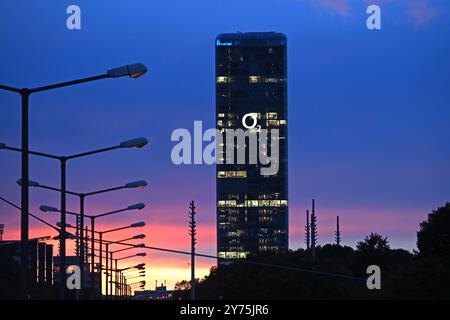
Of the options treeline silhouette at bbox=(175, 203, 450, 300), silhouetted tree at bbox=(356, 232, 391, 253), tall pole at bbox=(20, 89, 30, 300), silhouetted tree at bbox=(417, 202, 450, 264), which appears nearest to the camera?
tall pole at bbox=(20, 89, 30, 300)

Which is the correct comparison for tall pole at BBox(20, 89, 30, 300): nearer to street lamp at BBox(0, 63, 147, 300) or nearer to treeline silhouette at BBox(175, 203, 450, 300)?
street lamp at BBox(0, 63, 147, 300)

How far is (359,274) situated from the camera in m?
158

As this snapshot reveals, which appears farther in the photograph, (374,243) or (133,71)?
(374,243)

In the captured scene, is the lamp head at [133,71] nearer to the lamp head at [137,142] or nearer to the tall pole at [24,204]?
the tall pole at [24,204]

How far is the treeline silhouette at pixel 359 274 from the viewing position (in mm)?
92312

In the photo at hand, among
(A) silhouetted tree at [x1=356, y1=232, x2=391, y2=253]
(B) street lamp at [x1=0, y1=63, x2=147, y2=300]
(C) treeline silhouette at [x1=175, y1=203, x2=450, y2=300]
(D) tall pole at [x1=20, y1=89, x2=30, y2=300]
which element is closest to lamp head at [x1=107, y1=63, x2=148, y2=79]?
(B) street lamp at [x1=0, y1=63, x2=147, y2=300]

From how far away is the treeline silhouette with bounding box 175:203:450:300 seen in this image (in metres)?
92.3

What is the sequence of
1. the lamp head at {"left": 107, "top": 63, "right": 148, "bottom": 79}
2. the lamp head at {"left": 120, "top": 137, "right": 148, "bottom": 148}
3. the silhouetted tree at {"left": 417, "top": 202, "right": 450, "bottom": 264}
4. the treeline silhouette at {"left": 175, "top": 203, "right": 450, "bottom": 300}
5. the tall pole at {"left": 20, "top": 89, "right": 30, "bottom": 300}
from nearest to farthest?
the lamp head at {"left": 107, "top": 63, "right": 148, "bottom": 79}, the tall pole at {"left": 20, "top": 89, "right": 30, "bottom": 300}, the lamp head at {"left": 120, "top": 137, "right": 148, "bottom": 148}, the treeline silhouette at {"left": 175, "top": 203, "right": 450, "bottom": 300}, the silhouetted tree at {"left": 417, "top": 202, "right": 450, "bottom": 264}

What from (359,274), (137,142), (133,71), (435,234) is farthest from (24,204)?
(359,274)

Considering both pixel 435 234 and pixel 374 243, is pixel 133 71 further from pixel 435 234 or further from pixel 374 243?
pixel 374 243

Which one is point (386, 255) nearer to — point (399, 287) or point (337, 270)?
point (337, 270)

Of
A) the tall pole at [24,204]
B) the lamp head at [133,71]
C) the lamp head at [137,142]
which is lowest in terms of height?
the tall pole at [24,204]

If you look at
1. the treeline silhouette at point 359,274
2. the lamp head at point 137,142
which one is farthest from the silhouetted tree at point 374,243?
the lamp head at point 137,142
